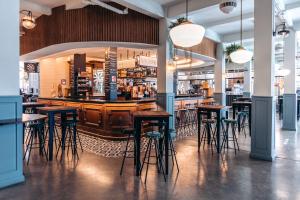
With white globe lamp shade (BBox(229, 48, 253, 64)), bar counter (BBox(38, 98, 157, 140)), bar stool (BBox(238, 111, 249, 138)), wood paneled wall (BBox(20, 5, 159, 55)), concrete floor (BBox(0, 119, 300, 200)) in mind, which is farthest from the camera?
bar stool (BBox(238, 111, 249, 138))

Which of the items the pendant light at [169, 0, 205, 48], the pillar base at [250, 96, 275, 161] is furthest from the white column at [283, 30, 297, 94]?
the pendant light at [169, 0, 205, 48]

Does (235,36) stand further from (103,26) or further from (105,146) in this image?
(105,146)

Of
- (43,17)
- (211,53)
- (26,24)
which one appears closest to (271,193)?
(26,24)

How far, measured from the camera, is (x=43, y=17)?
292 inches

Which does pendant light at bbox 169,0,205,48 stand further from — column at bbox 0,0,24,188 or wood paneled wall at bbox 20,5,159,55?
wood paneled wall at bbox 20,5,159,55

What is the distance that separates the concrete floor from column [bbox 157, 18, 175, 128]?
85.6 inches

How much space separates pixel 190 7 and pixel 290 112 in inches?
199

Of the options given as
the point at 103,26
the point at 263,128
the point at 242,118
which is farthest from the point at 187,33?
the point at 242,118

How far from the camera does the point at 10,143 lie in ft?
10.7

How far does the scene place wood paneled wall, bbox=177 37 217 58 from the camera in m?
8.40

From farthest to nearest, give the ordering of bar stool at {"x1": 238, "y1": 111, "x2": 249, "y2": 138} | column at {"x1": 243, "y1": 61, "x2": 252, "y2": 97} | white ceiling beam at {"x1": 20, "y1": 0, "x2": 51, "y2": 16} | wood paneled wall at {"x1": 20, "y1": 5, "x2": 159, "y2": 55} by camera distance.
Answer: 1. column at {"x1": 243, "y1": 61, "x2": 252, "y2": 97}
2. bar stool at {"x1": 238, "y1": 111, "x2": 249, "y2": 138}
3. white ceiling beam at {"x1": 20, "y1": 0, "x2": 51, "y2": 16}
4. wood paneled wall at {"x1": 20, "y1": 5, "x2": 159, "y2": 55}

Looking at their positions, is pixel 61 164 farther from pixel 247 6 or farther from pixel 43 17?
pixel 247 6

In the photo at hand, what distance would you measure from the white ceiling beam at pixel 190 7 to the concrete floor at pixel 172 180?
11.3 feet

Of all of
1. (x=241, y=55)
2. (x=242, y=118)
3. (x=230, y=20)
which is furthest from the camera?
(x=242, y=118)
